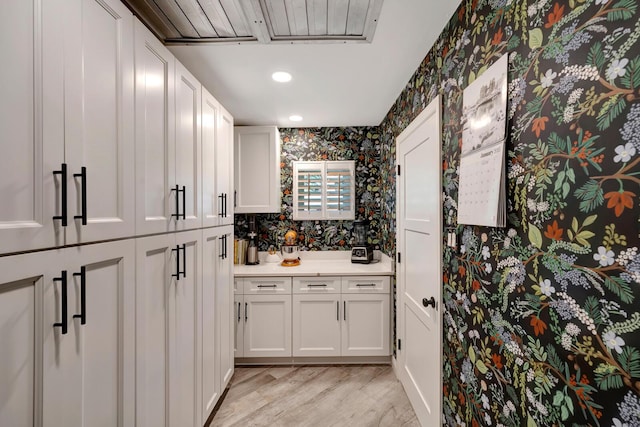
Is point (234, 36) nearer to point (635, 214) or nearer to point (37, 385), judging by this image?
point (37, 385)

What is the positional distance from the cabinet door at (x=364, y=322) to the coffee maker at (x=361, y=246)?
494 millimetres

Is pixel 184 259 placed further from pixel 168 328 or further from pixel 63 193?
pixel 63 193

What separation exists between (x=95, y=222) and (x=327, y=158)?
269 centimetres

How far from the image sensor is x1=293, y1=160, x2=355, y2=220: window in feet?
10.9

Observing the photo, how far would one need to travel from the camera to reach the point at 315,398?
Result: 227 cm

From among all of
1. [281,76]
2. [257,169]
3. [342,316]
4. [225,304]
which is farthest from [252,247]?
[281,76]

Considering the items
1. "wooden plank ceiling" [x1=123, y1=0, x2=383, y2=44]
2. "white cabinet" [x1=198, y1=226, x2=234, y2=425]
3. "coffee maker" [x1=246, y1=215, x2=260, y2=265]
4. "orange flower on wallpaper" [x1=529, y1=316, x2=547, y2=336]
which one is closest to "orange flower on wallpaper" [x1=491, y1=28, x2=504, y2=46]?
"wooden plank ceiling" [x1=123, y1=0, x2=383, y2=44]

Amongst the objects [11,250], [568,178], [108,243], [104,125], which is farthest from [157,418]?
[568,178]

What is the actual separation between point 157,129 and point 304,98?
1.48 metres

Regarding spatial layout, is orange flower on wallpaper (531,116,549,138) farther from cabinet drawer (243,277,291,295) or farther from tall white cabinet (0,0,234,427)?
cabinet drawer (243,277,291,295)

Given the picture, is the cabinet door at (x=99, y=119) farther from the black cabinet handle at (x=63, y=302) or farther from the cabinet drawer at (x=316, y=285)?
the cabinet drawer at (x=316, y=285)

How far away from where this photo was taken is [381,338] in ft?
8.96

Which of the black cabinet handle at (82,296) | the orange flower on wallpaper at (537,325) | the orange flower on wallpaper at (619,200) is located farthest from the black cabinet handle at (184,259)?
the orange flower on wallpaper at (619,200)

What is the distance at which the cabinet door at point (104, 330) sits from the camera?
86 cm
